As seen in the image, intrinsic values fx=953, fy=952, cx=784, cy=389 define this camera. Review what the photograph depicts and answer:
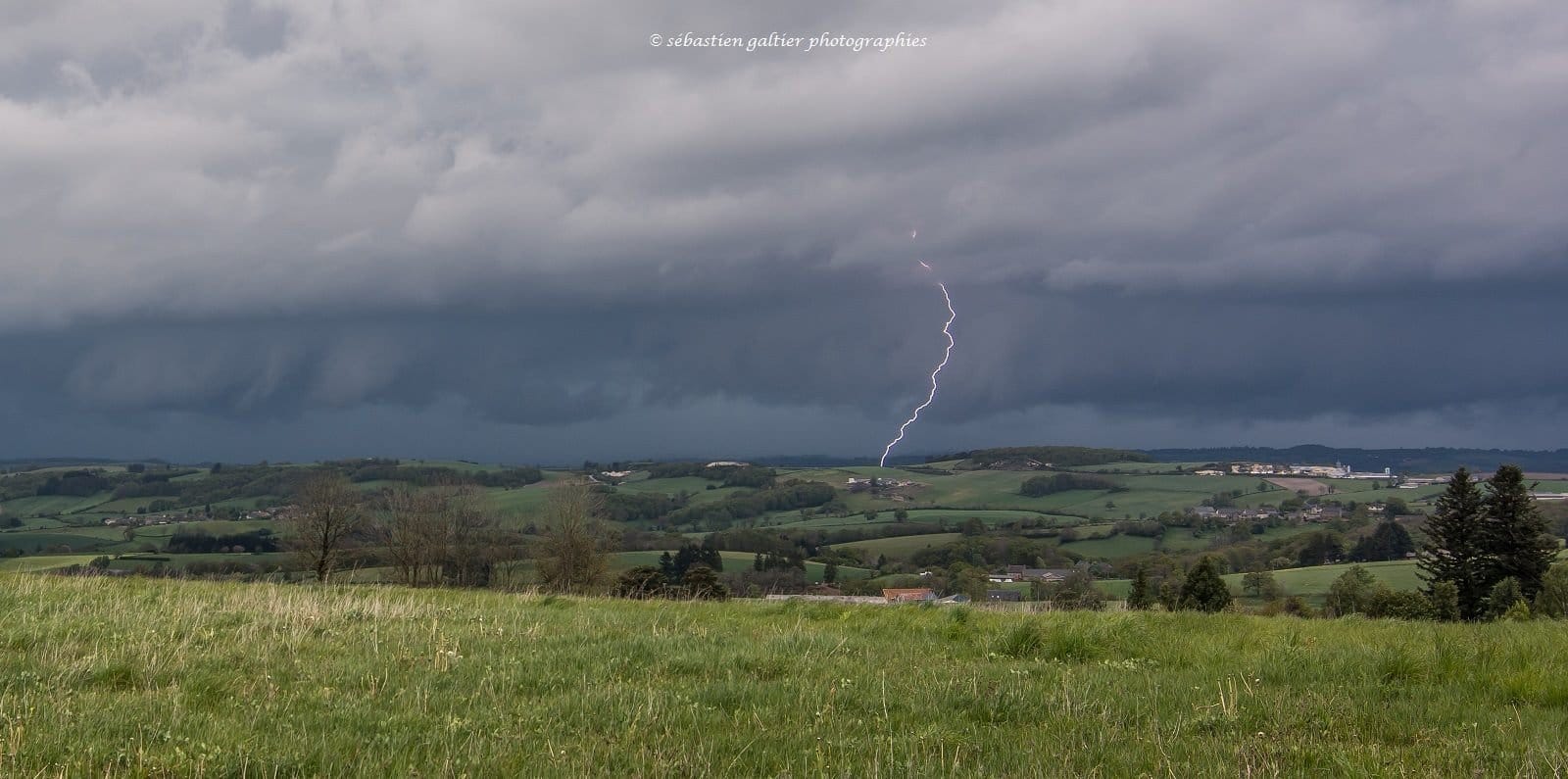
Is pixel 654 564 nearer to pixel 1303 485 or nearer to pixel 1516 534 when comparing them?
pixel 1516 534

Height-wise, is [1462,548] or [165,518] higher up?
[1462,548]

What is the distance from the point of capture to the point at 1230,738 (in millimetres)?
6812

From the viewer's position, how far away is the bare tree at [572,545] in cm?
5056

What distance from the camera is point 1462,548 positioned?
42.5 metres

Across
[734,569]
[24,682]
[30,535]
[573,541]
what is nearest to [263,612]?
[24,682]

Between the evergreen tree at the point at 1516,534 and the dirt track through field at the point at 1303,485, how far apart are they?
88165 millimetres

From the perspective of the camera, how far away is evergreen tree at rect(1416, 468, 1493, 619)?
136 ft

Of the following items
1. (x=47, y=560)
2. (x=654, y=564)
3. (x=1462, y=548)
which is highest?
(x=1462, y=548)

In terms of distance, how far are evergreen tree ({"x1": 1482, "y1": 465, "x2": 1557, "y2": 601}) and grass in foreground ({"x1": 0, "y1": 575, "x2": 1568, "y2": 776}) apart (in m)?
34.4

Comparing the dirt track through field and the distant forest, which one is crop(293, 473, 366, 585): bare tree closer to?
the dirt track through field

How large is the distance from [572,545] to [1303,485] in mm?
120070

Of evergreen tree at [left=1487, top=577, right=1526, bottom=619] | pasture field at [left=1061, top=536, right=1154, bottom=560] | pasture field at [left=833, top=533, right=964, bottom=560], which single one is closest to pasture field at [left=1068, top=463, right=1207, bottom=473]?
pasture field at [left=1061, top=536, right=1154, bottom=560]

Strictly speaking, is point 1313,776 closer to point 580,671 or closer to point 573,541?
point 580,671

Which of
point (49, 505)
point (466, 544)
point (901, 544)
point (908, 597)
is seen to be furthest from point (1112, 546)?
point (49, 505)
